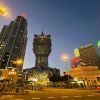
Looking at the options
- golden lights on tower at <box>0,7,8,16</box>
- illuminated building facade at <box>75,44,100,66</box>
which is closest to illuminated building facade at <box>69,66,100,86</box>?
illuminated building facade at <box>75,44,100,66</box>

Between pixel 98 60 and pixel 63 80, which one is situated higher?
pixel 98 60

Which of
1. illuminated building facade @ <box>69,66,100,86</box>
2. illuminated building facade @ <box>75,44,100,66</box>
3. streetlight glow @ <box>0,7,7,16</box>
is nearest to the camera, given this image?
streetlight glow @ <box>0,7,7,16</box>

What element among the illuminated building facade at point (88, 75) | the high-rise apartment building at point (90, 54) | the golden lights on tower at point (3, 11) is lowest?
the golden lights on tower at point (3, 11)

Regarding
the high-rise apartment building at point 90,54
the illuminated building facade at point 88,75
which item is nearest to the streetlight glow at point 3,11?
the illuminated building facade at point 88,75

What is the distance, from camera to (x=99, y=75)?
117188mm

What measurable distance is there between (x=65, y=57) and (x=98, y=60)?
126 metres

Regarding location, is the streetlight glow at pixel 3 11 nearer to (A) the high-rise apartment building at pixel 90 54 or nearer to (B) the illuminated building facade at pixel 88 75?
(B) the illuminated building facade at pixel 88 75

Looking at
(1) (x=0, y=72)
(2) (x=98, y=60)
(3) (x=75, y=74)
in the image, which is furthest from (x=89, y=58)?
(1) (x=0, y=72)

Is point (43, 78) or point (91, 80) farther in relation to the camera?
point (43, 78)

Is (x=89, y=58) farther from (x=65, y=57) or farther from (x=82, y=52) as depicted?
(x=65, y=57)

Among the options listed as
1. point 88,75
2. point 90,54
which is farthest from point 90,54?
point 88,75

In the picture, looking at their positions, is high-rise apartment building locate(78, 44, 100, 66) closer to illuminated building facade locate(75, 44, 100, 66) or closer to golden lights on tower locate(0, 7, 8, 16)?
illuminated building facade locate(75, 44, 100, 66)

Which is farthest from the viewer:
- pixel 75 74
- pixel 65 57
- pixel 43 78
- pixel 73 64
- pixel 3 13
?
pixel 43 78

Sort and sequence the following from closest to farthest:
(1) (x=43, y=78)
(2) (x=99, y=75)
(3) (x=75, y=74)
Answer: (2) (x=99, y=75), (3) (x=75, y=74), (1) (x=43, y=78)
